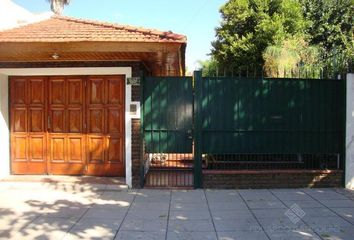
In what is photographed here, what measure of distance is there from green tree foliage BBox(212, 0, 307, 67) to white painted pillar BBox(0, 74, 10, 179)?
12.7 metres

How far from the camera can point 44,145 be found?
30.9 feet

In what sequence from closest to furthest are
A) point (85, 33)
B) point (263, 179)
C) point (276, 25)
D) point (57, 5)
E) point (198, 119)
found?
point (85, 33) < point (198, 119) < point (263, 179) < point (276, 25) < point (57, 5)

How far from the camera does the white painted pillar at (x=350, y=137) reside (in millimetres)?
8703

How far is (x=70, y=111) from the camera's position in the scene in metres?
9.32

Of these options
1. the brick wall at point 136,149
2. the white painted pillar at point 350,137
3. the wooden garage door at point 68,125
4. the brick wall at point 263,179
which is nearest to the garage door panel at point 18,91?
the wooden garage door at point 68,125

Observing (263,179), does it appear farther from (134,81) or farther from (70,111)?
(70,111)

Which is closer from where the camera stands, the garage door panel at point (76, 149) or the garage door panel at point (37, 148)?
the garage door panel at point (76, 149)

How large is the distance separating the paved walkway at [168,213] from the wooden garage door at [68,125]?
30.4 inches

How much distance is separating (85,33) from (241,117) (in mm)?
3774

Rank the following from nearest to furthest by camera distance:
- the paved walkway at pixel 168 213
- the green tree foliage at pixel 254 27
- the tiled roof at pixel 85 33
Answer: the paved walkway at pixel 168 213, the tiled roof at pixel 85 33, the green tree foliage at pixel 254 27

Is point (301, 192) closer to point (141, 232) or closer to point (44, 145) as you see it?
point (141, 232)

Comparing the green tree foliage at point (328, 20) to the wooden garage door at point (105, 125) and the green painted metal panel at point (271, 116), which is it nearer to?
the green painted metal panel at point (271, 116)

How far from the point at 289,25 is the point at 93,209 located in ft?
50.6

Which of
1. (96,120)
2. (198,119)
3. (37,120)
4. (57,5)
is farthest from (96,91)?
(57,5)
